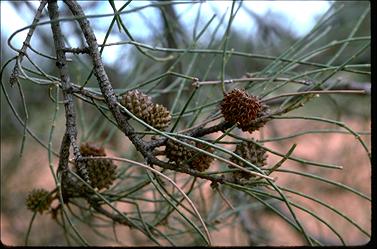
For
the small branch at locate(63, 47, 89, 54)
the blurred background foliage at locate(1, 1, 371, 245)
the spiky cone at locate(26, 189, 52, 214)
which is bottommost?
the spiky cone at locate(26, 189, 52, 214)

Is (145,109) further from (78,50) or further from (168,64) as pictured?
(168,64)

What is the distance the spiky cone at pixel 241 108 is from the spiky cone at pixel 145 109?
5 cm

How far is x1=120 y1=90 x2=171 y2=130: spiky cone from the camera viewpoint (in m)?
0.53

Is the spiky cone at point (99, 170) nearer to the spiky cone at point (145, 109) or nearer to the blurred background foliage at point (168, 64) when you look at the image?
the spiky cone at point (145, 109)

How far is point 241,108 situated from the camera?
52 cm

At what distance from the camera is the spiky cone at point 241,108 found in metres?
0.52

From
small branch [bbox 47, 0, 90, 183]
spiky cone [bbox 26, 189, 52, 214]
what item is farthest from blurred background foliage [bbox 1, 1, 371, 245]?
small branch [bbox 47, 0, 90, 183]

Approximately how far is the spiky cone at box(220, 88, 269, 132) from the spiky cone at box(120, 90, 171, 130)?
5cm

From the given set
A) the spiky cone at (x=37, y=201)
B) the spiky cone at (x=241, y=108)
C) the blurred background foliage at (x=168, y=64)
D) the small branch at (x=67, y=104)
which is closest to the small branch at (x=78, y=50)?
the small branch at (x=67, y=104)

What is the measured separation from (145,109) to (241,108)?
86mm

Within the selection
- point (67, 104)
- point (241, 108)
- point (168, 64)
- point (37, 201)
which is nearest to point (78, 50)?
point (67, 104)

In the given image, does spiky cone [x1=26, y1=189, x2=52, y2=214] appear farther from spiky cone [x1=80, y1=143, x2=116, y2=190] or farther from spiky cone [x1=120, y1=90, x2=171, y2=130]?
spiky cone [x1=120, y1=90, x2=171, y2=130]
